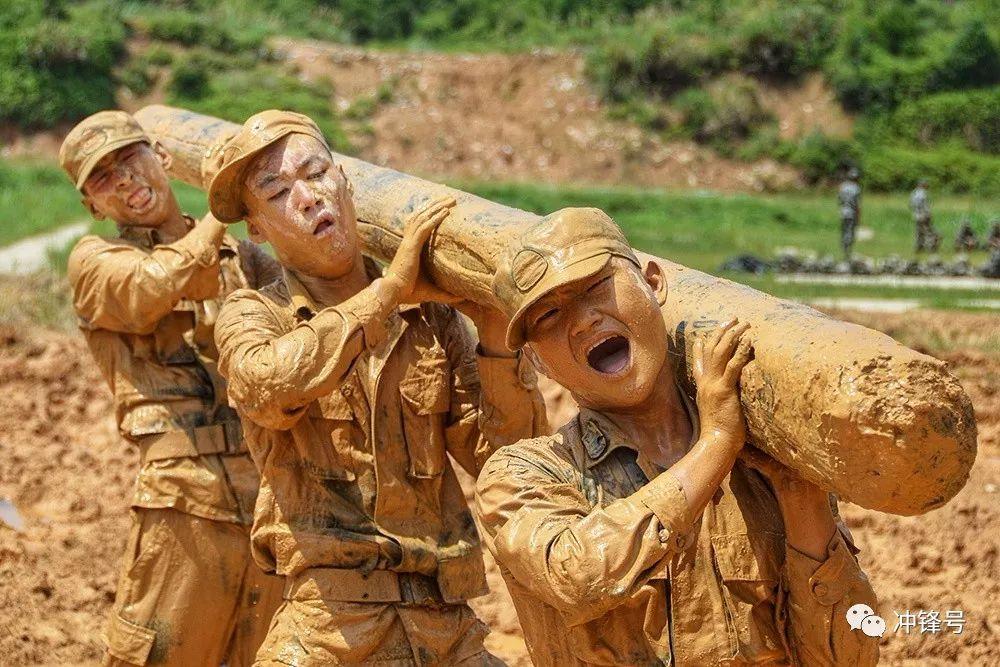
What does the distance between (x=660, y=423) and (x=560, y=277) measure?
492mm

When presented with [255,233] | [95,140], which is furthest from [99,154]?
[255,233]

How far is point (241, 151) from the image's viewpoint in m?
5.43

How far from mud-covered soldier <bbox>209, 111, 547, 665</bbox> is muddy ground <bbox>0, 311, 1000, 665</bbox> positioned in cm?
330

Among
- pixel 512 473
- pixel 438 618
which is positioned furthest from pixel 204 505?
pixel 512 473

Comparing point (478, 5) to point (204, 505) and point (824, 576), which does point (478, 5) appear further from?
point (824, 576)

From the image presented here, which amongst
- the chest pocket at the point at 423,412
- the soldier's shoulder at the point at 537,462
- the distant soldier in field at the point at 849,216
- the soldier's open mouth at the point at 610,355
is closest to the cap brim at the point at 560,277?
the soldier's open mouth at the point at 610,355

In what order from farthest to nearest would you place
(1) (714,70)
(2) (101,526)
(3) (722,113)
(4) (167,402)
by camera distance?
(1) (714,70), (3) (722,113), (2) (101,526), (4) (167,402)

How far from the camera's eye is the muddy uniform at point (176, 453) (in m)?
7.04

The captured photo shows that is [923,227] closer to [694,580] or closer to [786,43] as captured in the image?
[786,43]

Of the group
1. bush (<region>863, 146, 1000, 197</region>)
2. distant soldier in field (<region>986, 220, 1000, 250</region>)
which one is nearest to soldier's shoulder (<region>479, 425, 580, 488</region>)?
distant soldier in field (<region>986, 220, 1000, 250</region>)

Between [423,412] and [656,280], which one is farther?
[423,412]

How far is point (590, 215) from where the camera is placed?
4.20 metres

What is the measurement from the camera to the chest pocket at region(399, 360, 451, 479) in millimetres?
5531

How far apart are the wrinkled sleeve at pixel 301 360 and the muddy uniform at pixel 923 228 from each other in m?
17.5
